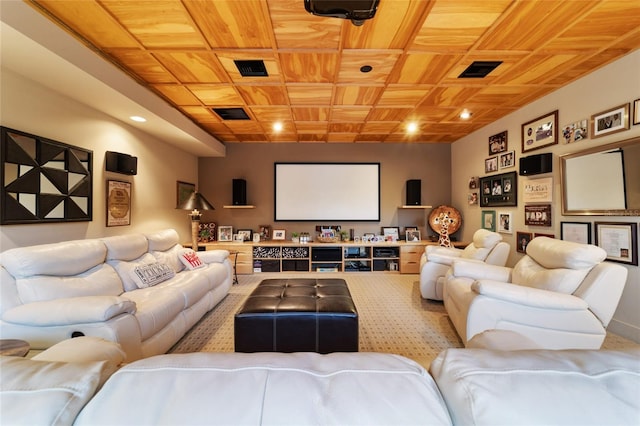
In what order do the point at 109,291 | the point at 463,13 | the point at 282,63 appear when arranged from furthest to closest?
1. the point at 282,63
2. the point at 109,291
3. the point at 463,13

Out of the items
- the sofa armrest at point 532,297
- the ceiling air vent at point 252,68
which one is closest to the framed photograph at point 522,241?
the sofa armrest at point 532,297

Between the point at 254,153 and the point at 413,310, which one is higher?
the point at 254,153

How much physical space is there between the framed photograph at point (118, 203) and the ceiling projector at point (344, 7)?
291 cm

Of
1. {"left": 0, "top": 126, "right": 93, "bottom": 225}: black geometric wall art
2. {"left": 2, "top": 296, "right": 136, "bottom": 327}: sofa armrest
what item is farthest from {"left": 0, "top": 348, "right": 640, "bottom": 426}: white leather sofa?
{"left": 0, "top": 126, "right": 93, "bottom": 225}: black geometric wall art

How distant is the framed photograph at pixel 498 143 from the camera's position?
144 inches

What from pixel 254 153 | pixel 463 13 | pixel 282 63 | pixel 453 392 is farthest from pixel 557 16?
pixel 254 153

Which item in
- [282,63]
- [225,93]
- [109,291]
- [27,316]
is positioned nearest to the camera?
[27,316]

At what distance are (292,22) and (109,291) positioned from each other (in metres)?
2.67

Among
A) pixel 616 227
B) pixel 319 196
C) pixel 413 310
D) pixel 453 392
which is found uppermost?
pixel 319 196

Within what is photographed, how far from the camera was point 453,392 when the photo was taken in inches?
20.0

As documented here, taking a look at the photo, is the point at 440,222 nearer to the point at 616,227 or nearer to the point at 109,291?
the point at 616,227

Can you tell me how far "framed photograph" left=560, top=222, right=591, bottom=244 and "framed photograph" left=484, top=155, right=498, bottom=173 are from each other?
1339mm

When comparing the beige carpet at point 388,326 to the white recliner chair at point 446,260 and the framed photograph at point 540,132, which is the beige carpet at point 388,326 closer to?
the white recliner chair at point 446,260

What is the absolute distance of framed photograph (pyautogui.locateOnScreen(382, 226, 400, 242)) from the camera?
4.79 meters
